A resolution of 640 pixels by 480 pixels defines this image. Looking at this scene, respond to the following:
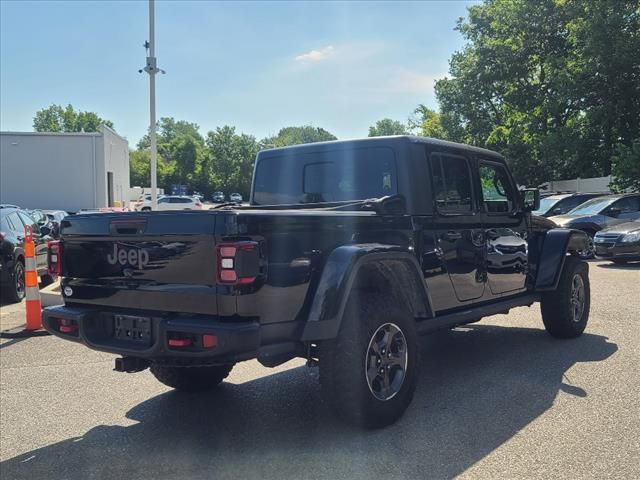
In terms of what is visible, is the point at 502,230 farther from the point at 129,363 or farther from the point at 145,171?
the point at 145,171

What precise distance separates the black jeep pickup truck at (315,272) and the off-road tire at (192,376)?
0.01 metres

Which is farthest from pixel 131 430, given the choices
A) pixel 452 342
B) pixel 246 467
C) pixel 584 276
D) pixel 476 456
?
pixel 584 276

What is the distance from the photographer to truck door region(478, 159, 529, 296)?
18.8 ft

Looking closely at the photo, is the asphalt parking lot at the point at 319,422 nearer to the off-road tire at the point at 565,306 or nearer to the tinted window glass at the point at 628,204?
the off-road tire at the point at 565,306

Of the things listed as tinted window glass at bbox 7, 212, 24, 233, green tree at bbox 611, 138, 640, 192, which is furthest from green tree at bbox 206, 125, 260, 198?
tinted window glass at bbox 7, 212, 24, 233

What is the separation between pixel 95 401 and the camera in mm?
4965

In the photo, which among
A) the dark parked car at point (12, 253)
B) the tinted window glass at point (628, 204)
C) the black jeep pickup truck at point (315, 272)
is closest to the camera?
the black jeep pickup truck at point (315, 272)

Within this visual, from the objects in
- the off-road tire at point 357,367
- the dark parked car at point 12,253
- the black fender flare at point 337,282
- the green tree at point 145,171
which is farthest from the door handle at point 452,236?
the green tree at point 145,171

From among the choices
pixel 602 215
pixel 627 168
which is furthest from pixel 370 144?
pixel 627 168

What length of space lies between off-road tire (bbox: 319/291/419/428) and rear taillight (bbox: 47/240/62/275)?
2016 millimetres

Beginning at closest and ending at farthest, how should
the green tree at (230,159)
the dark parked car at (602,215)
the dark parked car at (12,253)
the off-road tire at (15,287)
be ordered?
the dark parked car at (12,253), the off-road tire at (15,287), the dark parked car at (602,215), the green tree at (230,159)

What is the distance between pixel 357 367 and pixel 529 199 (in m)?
3.50

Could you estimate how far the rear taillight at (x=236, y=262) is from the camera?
3416 mm

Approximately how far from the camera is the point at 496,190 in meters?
6.11
